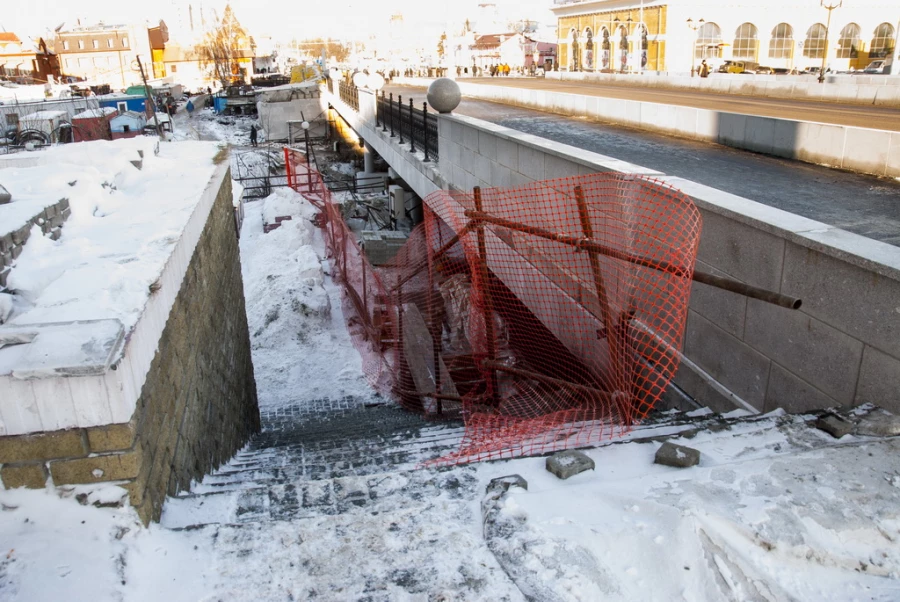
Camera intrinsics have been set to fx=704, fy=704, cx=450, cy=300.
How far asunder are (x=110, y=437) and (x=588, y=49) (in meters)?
55.1

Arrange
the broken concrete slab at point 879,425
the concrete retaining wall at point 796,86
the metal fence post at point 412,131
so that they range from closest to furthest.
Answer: the broken concrete slab at point 879,425, the concrete retaining wall at point 796,86, the metal fence post at point 412,131

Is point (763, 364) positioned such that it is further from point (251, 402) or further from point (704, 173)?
point (251, 402)

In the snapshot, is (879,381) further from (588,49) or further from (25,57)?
(25,57)

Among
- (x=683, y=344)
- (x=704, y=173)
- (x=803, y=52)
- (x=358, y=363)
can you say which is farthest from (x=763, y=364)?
(x=803, y=52)

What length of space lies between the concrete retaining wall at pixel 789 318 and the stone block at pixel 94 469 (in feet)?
11.9

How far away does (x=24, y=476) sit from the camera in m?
2.73

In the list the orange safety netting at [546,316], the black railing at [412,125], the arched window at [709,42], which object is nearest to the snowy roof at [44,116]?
the black railing at [412,125]

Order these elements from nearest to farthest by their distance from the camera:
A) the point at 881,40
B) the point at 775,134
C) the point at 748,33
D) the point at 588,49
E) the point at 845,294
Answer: the point at 845,294 < the point at 775,134 < the point at 748,33 < the point at 881,40 < the point at 588,49

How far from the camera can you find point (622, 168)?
6.09 m

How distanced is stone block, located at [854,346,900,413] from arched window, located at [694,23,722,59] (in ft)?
152

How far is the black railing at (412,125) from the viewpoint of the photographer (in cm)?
1380

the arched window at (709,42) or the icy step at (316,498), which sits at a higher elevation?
the arched window at (709,42)

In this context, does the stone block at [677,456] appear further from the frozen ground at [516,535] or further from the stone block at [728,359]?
the stone block at [728,359]

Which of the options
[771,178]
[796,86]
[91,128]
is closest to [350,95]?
[91,128]
